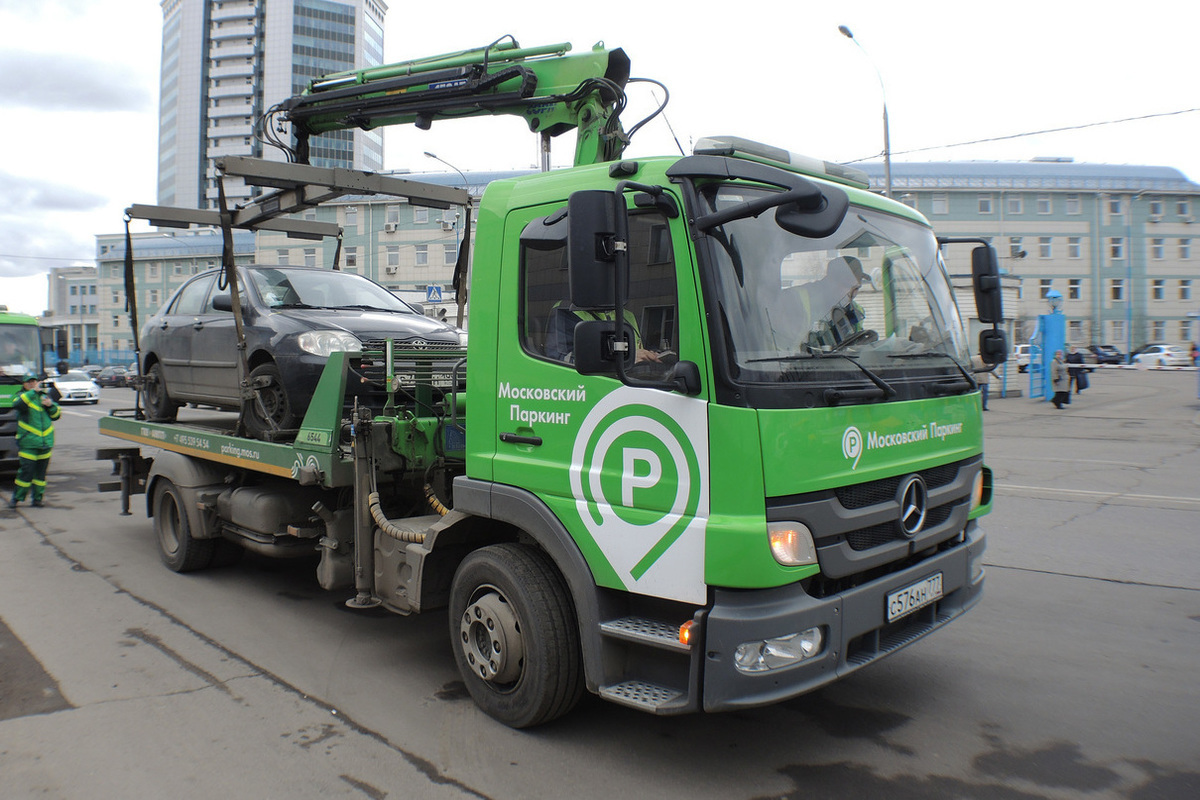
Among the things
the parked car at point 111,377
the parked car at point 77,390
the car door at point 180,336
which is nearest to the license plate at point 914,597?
the car door at point 180,336

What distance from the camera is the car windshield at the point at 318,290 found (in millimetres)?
6391

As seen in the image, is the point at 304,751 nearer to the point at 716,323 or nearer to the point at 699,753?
the point at 699,753

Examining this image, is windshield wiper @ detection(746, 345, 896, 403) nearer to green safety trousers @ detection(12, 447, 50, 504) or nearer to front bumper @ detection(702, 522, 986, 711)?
front bumper @ detection(702, 522, 986, 711)

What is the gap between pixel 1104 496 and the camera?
30.9 ft

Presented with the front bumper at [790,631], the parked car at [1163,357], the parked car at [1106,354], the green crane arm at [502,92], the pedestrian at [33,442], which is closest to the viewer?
the front bumper at [790,631]

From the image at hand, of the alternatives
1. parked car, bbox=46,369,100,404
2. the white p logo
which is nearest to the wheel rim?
the white p logo

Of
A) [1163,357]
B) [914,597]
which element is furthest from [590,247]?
[1163,357]

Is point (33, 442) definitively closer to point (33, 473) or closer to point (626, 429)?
point (33, 473)

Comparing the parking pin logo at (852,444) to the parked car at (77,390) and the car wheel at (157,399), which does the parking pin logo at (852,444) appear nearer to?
the car wheel at (157,399)

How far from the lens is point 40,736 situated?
12.3 ft

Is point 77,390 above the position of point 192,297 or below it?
below

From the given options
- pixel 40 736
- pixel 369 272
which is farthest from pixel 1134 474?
pixel 369 272

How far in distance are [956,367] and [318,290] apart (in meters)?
4.77

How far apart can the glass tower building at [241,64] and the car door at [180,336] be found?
97.8m
